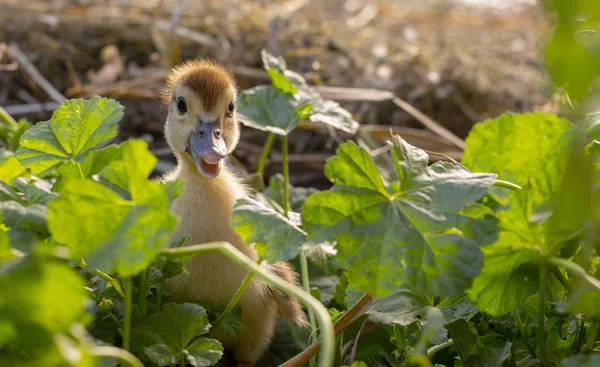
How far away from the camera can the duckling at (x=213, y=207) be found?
134cm

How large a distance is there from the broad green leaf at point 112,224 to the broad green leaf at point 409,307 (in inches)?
17.1

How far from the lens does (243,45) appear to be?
3.52 metres

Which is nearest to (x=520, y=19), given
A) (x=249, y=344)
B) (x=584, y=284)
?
(x=249, y=344)

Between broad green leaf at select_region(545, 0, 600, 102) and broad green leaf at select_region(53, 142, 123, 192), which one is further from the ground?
broad green leaf at select_region(545, 0, 600, 102)

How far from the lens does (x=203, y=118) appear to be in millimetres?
1600

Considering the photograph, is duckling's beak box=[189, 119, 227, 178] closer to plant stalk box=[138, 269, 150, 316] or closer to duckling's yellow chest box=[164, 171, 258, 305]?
duckling's yellow chest box=[164, 171, 258, 305]

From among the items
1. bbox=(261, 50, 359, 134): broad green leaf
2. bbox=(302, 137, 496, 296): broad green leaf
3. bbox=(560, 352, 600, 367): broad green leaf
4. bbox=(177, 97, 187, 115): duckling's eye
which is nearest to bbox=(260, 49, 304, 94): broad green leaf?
bbox=(261, 50, 359, 134): broad green leaf

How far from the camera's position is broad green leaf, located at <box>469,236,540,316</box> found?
99 cm

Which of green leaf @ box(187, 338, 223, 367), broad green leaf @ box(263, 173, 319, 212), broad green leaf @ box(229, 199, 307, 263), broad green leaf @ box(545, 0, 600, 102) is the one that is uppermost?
broad green leaf @ box(545, 0, 600, 102)

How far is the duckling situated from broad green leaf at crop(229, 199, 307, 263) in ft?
1.25

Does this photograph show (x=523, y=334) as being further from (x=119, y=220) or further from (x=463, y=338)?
(x=119, y=220)

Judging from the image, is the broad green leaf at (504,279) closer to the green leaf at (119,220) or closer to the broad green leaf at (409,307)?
the broad green leaf at (409,307)

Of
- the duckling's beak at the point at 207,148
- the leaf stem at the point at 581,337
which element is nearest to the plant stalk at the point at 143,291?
the duckling's beak at the point at 207,148

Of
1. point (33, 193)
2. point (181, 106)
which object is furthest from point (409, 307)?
point (181, 106)
